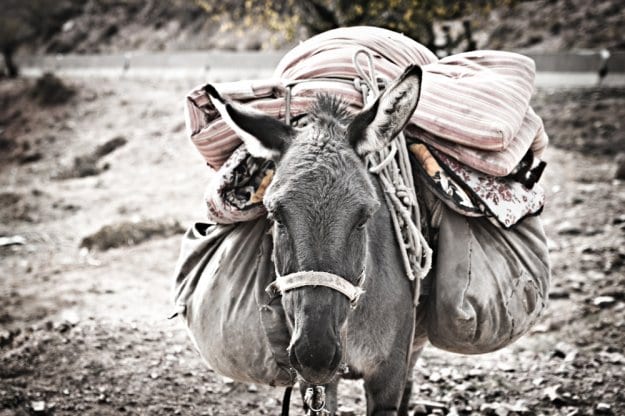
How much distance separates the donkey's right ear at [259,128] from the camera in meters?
2.87

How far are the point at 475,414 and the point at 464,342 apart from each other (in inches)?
64.7

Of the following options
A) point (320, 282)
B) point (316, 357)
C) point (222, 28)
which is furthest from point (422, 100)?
point (222, 28)

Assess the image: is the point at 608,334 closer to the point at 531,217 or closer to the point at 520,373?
the point at 520,373

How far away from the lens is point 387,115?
282 centimetres

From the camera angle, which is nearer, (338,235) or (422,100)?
(338,235)

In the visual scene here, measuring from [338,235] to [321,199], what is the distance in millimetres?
153

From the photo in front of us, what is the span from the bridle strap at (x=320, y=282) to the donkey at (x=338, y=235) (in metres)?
0.01

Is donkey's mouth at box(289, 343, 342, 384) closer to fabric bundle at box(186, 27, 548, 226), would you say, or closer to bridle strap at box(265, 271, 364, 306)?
bridle strap at box(265, 271, 364, 306)

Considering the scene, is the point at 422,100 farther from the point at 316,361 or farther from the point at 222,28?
the point at 222,28

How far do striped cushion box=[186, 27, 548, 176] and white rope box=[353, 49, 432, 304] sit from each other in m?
0.16

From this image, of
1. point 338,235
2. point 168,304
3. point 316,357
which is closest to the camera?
point 316,357

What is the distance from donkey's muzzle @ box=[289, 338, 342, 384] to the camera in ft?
8.30

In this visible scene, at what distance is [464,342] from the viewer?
358cm

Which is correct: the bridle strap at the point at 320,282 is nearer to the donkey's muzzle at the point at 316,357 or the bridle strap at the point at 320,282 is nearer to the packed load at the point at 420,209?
the donkey's muzzle at the point at 316,357
